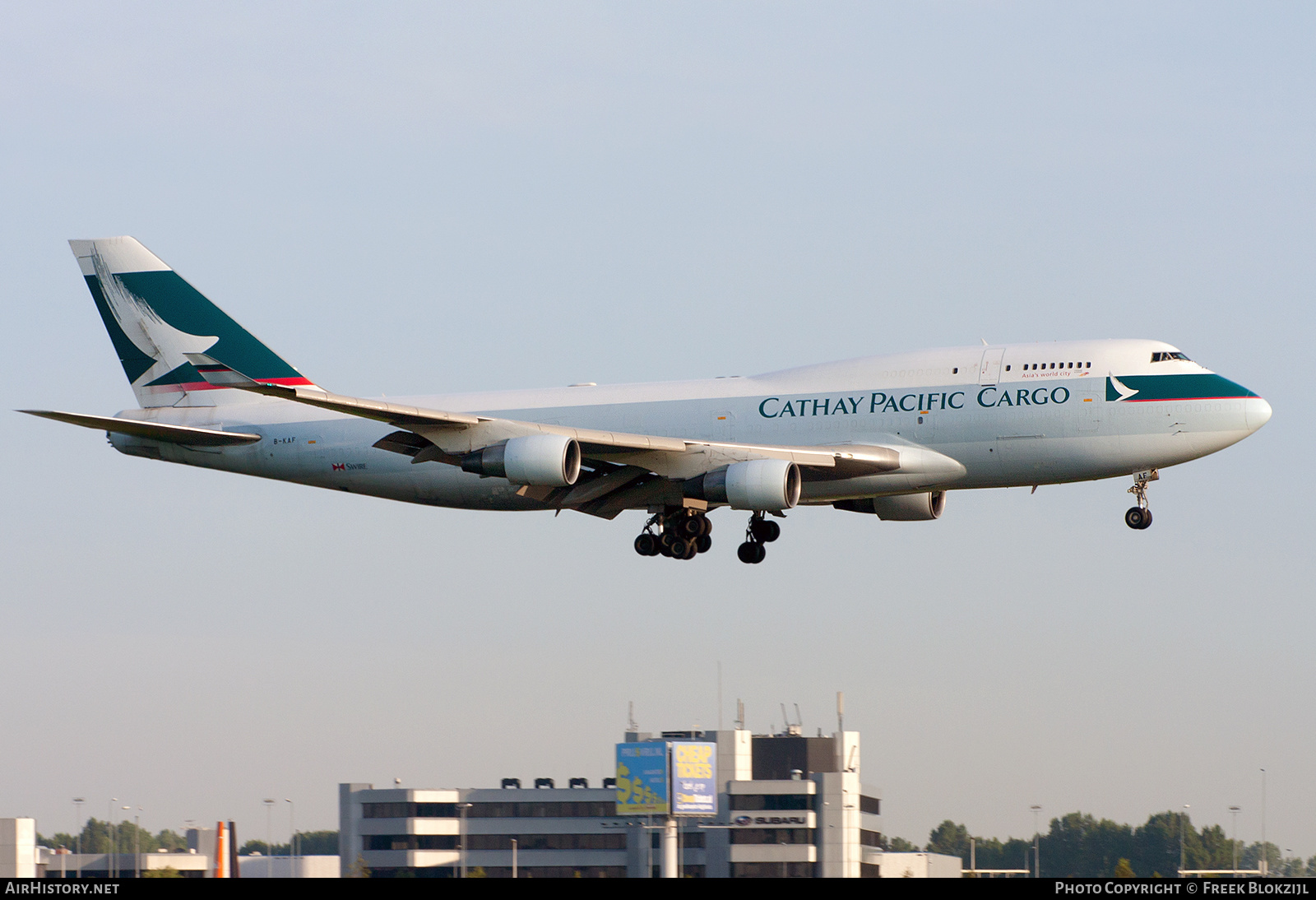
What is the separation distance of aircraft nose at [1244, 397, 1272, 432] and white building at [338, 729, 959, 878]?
2268 inches

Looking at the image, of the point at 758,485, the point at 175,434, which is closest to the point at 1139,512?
the point at 758,485

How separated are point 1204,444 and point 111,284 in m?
39.4

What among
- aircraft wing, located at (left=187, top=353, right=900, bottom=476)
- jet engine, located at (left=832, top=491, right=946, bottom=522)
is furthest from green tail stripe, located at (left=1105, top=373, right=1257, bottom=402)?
jet engine, located at (left=832, top=491, right=946, bottom=522)

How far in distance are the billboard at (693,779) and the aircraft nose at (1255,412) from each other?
2289 inches

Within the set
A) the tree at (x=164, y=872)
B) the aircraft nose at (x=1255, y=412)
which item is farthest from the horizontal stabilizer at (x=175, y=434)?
the tree at (x=164, y=872)

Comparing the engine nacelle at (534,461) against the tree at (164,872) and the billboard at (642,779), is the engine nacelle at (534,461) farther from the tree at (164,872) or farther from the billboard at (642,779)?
the tree at (164,872)

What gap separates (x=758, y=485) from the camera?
1874 inches

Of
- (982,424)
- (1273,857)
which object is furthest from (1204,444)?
(1273,857)

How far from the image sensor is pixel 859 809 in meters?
106

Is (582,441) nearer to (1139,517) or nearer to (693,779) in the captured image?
(1139,517)

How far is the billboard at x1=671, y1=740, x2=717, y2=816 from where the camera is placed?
327 ft

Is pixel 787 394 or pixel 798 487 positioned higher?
pixel 787 394

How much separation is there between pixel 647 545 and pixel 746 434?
18.8ft
